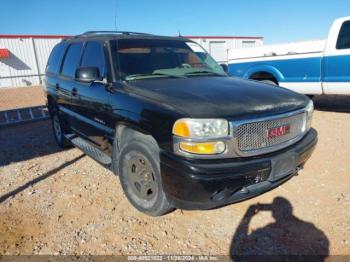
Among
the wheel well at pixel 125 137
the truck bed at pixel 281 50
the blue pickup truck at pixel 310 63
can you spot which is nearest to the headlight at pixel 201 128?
the wheel well at pixel 125 137

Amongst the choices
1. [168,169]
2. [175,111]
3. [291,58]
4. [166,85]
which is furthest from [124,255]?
[291,58]

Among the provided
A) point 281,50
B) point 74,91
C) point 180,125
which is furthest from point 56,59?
point 281,50

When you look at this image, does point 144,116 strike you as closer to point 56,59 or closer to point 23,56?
point 56,59

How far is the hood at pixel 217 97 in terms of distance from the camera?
102 inches

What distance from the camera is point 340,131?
5930mm

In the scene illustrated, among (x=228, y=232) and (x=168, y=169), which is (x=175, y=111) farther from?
(x=228, y=232)

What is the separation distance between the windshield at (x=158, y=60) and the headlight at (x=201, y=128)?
1.23m

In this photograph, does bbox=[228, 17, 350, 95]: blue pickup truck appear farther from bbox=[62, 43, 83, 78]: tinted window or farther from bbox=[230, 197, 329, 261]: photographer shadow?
bbox=[62, 43, 83, 78]: tinted window

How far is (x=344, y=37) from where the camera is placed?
22.7 feet

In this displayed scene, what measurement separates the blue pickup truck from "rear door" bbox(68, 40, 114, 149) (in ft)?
17.9

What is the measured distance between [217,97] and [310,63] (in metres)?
5.49

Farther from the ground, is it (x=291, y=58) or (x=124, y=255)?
(x=291, y=58)

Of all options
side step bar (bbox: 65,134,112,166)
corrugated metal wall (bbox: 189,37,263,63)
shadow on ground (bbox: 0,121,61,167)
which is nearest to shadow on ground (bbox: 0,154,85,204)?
side step bar (bbox: 65,134,112,166)

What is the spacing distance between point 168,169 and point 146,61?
167cm
